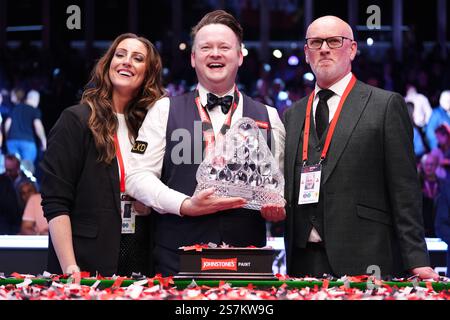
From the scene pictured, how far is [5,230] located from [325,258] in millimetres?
5662

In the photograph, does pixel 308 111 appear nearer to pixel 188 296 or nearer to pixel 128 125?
pixel 128 125

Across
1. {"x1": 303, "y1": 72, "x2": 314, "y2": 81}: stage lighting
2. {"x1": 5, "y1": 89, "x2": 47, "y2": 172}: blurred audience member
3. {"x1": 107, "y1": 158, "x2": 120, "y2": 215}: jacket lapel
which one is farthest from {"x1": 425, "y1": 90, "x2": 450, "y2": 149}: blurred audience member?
{"x1": 107, "y1": 158, "x2": 120, "y2": 215}: jacket lapel

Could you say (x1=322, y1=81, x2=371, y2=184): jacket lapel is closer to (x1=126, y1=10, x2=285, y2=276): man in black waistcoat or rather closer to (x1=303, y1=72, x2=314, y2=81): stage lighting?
(x1=126, y1=10, x2=285, y2=276): man in black waistcoat

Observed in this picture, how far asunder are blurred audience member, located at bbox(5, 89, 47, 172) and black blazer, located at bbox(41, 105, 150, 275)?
21.4ft

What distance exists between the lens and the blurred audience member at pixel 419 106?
33.1 feet

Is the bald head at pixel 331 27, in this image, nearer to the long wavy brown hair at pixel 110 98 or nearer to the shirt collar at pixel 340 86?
the shirt collar at pixel 340 86

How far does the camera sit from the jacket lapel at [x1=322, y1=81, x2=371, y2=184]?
10.1ft

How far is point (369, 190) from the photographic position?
3072mm

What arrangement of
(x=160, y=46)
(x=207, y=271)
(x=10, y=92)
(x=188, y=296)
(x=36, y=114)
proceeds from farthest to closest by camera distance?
(x=160, y=46)
(x=10, y=92)
(x=36, y=114)
(x=207, y=271)
(x=188, y=296)

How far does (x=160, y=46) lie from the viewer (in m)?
12.2

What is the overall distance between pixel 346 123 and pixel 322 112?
14cm

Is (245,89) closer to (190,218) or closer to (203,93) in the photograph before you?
(203,93)

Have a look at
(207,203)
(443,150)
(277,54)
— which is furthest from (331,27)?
(277,54)
